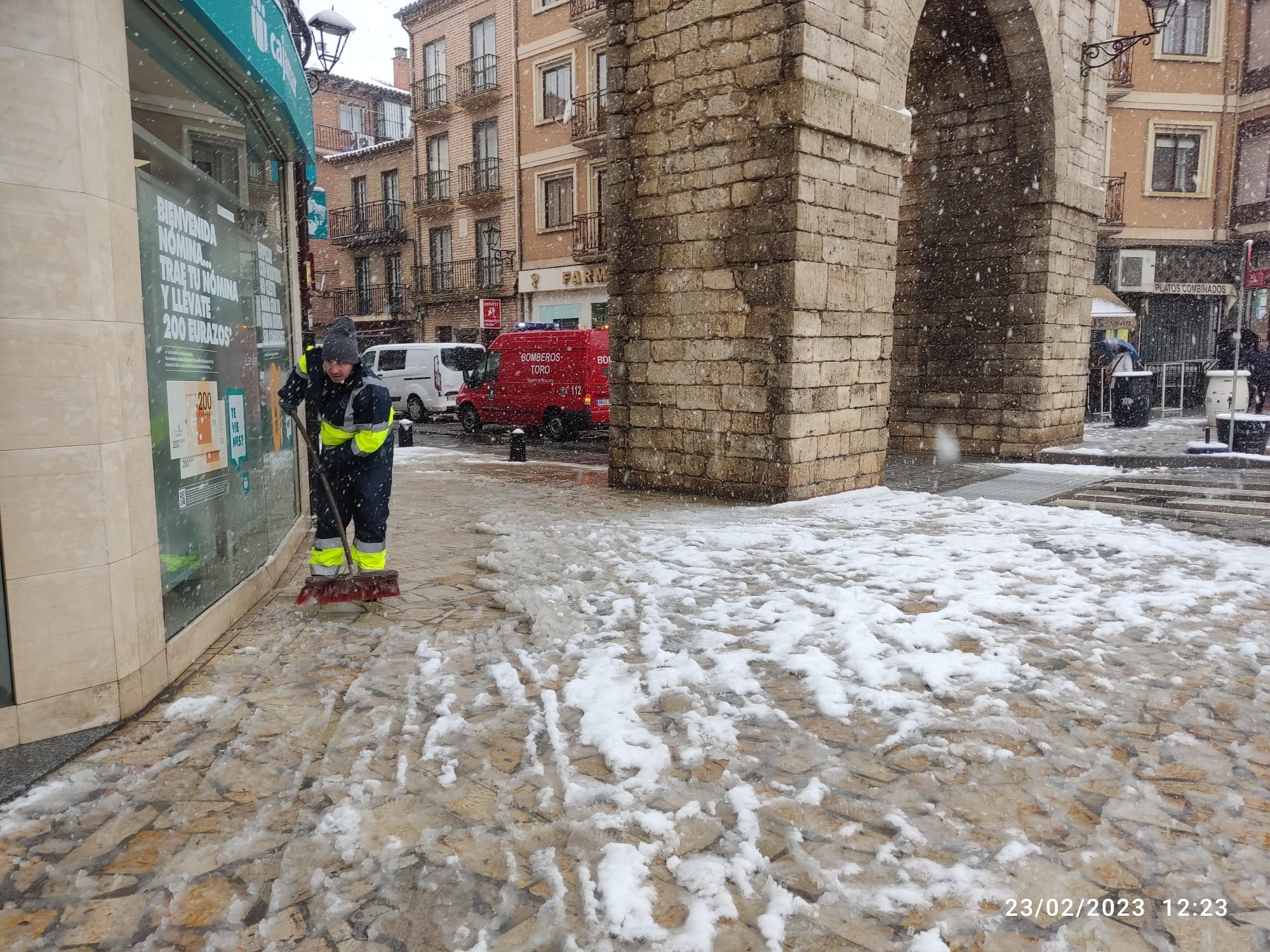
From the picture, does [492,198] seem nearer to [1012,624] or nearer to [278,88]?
[278,88]

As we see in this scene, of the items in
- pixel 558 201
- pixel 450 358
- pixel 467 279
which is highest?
pixel 558 201

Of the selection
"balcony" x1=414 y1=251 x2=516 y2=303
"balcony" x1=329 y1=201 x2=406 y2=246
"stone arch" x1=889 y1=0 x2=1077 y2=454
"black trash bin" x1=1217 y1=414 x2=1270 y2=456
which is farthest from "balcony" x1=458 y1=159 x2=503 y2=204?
"black trash bin" x1=1217 y1=414 x2=1270 y2=456

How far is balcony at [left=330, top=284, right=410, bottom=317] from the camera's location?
1292 inches

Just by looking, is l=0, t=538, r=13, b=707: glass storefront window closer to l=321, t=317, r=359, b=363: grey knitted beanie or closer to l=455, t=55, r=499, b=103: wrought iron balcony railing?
l=321, t=317, r=359, b=363: grey knitted beanie

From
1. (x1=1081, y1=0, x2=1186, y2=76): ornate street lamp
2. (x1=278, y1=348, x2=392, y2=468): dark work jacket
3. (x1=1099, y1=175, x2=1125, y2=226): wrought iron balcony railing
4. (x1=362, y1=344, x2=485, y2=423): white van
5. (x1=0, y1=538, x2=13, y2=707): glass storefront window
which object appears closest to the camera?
(x1=0, y1=538, x2=13, y2=707): glass storefront window

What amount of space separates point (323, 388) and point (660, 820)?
3.31m

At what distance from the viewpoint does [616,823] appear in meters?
2.65

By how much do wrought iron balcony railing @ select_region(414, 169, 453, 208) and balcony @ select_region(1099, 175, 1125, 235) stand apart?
20.0 metres

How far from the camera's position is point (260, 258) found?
6043mm

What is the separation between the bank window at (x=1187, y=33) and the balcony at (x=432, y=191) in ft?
70.6

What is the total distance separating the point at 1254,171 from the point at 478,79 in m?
22.8

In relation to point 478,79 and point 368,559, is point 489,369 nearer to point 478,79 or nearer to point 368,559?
point 368,559

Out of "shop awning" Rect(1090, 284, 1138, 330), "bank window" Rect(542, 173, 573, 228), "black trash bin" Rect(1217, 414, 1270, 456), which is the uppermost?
"bank window" Rect(542, 173, 573, 228)

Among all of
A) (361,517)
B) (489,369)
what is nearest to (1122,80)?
(489,369)
